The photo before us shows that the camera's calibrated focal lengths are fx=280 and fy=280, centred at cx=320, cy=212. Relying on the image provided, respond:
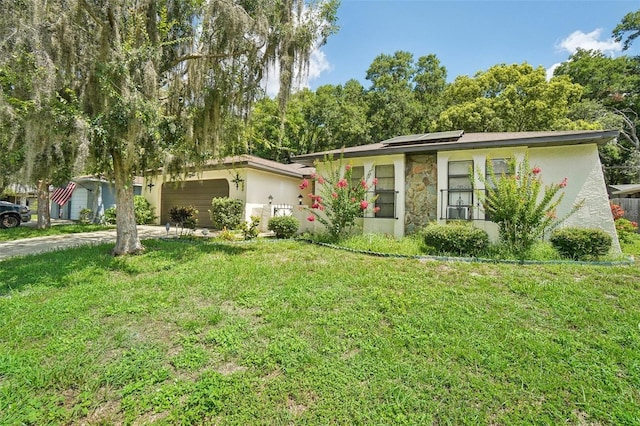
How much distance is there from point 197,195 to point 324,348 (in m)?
12.0

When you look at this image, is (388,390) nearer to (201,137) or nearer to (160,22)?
(201,137)

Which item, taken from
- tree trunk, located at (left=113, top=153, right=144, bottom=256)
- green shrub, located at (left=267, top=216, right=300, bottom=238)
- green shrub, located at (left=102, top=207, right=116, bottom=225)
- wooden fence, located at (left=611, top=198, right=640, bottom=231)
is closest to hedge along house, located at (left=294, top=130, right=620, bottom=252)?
green shrub, located at (left=267, top=216, right=300, bottom=238)

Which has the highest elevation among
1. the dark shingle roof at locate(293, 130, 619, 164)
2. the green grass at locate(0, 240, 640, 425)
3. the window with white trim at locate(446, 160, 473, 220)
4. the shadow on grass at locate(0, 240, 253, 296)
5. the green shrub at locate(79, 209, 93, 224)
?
the dark shingle roof at locate(293, 130, 619, 164)

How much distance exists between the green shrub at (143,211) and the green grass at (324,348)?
9433 millimetres

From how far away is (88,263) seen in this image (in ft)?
18.1

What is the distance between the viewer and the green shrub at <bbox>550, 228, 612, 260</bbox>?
18.5ft

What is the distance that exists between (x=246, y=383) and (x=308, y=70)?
626cm

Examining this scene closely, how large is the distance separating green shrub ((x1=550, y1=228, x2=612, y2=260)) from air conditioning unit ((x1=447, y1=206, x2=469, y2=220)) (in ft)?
7.54

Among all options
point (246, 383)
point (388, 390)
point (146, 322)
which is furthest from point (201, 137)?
point (388, 390)

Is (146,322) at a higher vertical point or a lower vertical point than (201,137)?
lower

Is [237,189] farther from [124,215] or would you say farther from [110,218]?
[110,218]

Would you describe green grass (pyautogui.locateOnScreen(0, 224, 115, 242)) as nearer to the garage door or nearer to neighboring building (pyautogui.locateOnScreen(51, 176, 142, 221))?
the garage door

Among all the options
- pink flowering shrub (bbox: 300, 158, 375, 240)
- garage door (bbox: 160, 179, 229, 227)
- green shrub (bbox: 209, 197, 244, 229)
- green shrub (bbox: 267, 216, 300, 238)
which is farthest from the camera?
garage door (bbox: 160, 179, 229, 227)

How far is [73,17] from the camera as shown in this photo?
4828 mm
